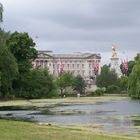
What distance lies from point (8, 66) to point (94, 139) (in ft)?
196

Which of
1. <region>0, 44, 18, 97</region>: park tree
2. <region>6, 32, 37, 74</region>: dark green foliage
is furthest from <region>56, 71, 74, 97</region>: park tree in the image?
<region>0, 44, 18, 97</region>: park tree

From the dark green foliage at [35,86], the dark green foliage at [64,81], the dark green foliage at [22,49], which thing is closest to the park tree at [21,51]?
the dark green foliage at [22,49]

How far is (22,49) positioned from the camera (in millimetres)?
128375

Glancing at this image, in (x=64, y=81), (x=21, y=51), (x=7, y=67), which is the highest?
(x=21, y=51)

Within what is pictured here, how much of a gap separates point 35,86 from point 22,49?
364 inches

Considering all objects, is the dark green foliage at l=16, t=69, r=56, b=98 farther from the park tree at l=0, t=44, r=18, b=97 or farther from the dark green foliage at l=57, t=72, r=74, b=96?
the dark green foliage at l=57, t=72, r=74, b=96

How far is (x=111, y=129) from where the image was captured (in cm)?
3853

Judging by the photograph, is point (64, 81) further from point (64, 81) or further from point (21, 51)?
point (21, 51)

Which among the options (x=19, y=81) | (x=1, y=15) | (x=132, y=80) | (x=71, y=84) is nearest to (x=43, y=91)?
(x=19, y=81)

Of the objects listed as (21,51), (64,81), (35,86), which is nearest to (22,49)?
(21,51)

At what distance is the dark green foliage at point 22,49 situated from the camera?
414 ft

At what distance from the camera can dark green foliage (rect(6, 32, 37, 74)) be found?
126125mm

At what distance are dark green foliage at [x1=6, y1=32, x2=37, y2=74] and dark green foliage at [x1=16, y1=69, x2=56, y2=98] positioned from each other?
231 centimetres

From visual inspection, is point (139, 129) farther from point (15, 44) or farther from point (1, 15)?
point (15, 44)
